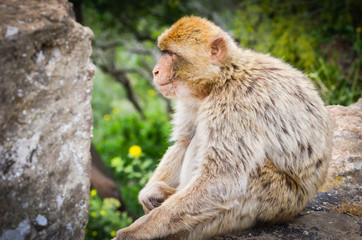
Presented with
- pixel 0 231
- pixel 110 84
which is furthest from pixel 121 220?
pixel 110 84

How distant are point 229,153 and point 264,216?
46 cm

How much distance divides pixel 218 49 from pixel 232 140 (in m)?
0.68

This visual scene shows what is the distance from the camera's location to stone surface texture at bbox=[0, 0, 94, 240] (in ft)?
5.74

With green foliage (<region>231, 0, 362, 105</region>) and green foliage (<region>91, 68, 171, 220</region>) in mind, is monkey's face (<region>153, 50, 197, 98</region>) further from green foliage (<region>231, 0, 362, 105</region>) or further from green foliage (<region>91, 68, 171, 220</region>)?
green foliage (<region>231, 0, 362, 105</region>)

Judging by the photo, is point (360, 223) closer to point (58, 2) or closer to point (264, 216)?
point (264, 216)

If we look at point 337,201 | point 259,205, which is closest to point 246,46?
point 337,201

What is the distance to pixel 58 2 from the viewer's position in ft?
6.59

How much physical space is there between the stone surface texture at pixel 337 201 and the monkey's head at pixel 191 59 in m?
1.01

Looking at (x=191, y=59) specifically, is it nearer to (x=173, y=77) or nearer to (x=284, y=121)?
(x=173, y=77)

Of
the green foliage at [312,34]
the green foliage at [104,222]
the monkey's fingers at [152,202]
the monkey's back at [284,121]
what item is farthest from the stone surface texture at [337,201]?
the green foliage at [104,222]

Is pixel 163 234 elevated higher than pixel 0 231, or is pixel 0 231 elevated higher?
pixel 0 231

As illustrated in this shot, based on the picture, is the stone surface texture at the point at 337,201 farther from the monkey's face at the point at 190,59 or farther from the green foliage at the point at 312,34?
the green foliage at the point at 312,34

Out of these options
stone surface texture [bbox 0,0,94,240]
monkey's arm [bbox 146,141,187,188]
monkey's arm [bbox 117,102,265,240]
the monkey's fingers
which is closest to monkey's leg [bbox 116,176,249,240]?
monkey's arm [bbox 117,102,265,240]

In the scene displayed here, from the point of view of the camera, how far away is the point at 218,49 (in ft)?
9.37
